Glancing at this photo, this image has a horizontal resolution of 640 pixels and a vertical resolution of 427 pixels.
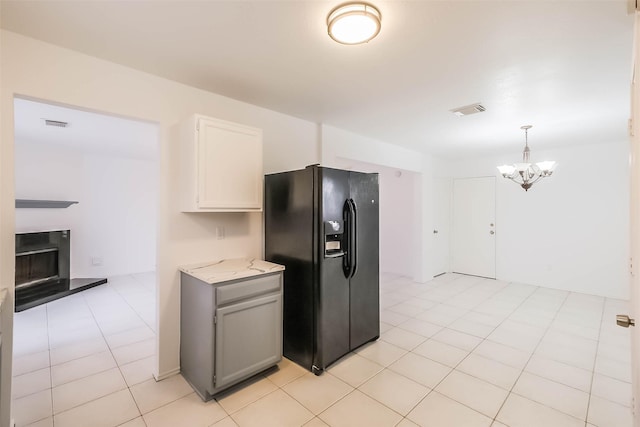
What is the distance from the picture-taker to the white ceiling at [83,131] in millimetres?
3090

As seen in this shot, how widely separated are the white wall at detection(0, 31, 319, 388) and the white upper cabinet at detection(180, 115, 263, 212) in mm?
195

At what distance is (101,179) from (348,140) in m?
4.83

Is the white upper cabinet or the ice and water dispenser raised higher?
the white upper cabinet

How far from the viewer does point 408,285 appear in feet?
17.2

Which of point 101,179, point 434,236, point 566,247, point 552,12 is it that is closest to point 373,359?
point 552,12

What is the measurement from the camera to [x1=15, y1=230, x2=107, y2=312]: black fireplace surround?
162 inches

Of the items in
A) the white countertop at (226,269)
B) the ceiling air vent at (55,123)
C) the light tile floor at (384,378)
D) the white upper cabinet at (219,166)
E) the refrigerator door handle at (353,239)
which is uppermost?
the ceiling air vent at (55,123)

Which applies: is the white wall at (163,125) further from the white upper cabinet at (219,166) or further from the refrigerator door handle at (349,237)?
the refrigerator door handle at (349,237)

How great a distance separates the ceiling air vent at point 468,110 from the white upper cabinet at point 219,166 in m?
2.11

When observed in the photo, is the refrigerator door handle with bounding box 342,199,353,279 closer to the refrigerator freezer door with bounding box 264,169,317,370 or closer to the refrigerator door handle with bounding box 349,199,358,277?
the refrigerator door handle with bounding box 349,199,358,277

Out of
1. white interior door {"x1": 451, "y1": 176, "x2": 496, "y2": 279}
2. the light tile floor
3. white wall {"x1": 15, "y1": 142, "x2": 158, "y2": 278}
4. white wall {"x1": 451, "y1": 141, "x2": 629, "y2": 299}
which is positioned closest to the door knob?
the light tile floor

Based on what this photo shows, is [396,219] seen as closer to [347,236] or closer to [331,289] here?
[347,236]

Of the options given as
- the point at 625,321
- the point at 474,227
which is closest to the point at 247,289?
the point at 625,321

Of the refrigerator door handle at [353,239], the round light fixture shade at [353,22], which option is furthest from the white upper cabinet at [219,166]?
the round light fixture shade at [353,22]
